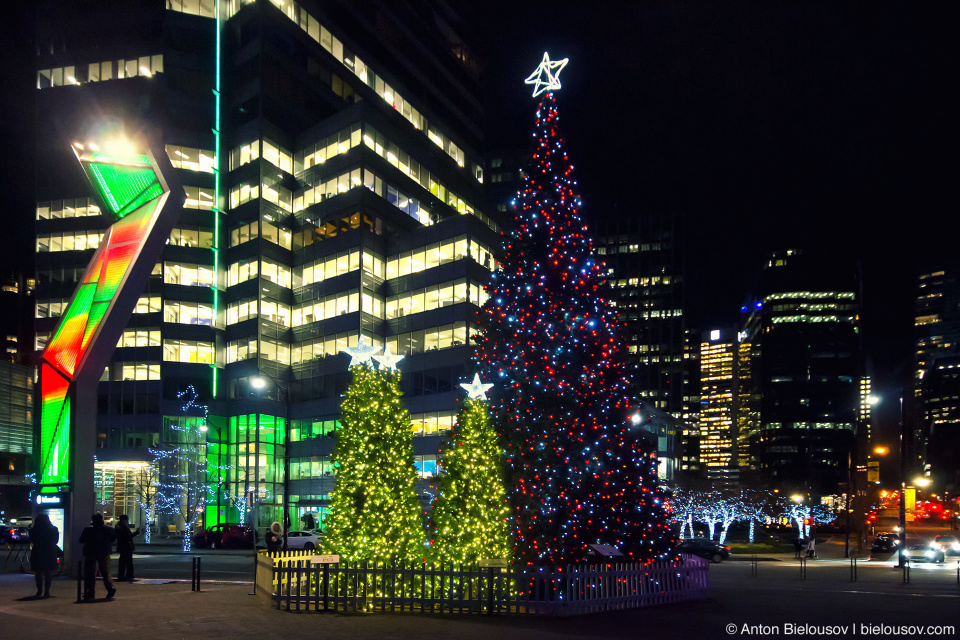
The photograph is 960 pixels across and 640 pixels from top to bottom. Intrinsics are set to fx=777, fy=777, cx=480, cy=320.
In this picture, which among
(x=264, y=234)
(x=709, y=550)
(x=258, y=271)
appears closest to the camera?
(x=709, y=550)

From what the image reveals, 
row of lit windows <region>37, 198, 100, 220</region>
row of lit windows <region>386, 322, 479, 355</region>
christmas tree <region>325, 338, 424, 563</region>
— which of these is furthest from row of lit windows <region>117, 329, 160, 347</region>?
christmas tree <region>325, 338, 424, 563</region>

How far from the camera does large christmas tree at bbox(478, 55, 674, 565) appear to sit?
18.2m

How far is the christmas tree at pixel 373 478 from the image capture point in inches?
659

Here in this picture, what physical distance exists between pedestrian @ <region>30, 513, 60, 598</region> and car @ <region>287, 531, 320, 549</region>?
1879cm

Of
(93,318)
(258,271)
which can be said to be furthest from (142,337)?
(93,318)

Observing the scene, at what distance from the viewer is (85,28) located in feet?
248

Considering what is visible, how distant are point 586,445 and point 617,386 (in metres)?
1.77

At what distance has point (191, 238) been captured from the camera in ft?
232

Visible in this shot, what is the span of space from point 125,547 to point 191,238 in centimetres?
5343

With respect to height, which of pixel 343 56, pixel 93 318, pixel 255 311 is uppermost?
pixel 343 56

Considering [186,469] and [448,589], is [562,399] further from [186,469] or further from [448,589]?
[186,469]

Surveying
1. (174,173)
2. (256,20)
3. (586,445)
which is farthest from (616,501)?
(256,20)

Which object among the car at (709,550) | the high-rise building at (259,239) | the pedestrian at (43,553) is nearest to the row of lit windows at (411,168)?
the high-rise building at (259,239)

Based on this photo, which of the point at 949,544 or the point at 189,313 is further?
the point at 189,313
